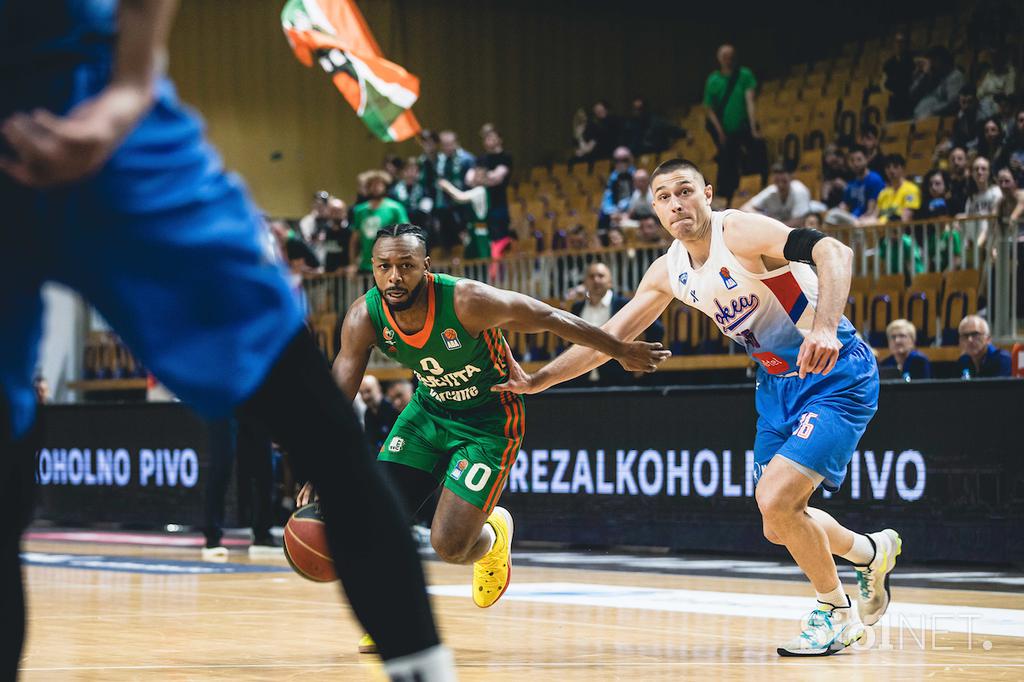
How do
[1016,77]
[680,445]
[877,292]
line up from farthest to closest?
[1016,77], [877,292], [680,445]

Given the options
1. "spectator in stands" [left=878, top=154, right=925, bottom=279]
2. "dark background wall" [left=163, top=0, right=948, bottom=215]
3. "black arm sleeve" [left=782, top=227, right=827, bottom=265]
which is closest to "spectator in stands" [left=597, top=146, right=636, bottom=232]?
"spectator in stands" [left=878, top=154, right=925, bottom=279]

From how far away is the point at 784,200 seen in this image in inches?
573

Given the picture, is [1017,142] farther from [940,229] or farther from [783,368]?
[783,368]

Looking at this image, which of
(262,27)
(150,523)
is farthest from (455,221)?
(262,27)

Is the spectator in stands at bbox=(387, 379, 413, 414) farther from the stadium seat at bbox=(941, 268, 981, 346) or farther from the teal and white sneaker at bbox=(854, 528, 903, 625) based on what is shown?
the teal and white sneaker at bbox=(854, 528, 903, 625)

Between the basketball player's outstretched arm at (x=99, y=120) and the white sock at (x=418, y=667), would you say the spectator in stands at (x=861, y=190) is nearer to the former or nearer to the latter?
the white sock at (x=418, y=667)

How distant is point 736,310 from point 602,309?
20.6 feet

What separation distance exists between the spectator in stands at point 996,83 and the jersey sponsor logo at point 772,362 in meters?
10.4

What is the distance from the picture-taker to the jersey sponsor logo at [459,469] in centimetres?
691

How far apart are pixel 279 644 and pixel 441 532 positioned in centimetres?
86

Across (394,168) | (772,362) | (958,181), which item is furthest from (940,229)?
(394,168)

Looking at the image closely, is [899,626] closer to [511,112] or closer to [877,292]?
[877,292]

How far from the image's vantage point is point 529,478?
12.5 meters

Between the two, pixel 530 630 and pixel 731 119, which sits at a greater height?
pixel 731 119
